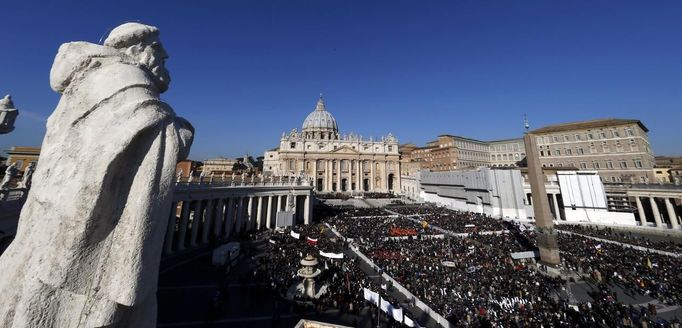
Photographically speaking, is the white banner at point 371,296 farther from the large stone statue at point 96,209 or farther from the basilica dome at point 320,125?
the basilica dome at point 320,125

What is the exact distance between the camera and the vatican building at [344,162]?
69.1 m

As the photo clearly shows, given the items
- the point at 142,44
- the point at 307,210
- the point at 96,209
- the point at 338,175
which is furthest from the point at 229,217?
the point at 338,175

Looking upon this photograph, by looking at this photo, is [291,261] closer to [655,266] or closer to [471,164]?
[655,266]

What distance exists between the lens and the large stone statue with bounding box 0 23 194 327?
6.21 feet

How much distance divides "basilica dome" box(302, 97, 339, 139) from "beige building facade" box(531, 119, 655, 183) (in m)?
53.2

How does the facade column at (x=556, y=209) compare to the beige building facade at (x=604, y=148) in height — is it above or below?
below

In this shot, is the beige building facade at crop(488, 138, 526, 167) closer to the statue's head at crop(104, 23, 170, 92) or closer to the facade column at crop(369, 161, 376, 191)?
the facade column at crop(369, 161, 376, 191)

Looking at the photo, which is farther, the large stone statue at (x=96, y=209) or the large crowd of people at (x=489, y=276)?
the large crowd of people at (x=489, y=276)

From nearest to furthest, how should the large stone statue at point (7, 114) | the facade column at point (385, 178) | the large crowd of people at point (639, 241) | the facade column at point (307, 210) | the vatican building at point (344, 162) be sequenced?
the large stone statue at point (7, 114) → the large crowd of people at point (639, 241) → the facade column at point (307, 210) → the vatican building at point (344, 162) → the facade column at point (385, 178)

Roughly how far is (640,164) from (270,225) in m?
56.2

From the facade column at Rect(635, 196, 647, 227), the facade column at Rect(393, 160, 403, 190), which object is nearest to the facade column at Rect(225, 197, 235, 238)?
the facade column at Rect(635, 196, 647, 227)

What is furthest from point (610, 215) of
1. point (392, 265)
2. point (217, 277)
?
point (217, 277)

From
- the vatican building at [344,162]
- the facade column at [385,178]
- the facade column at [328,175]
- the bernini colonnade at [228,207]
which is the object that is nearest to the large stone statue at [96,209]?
the bernini colonnade at [228,207]

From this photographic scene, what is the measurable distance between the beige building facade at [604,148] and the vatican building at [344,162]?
3437 cm
